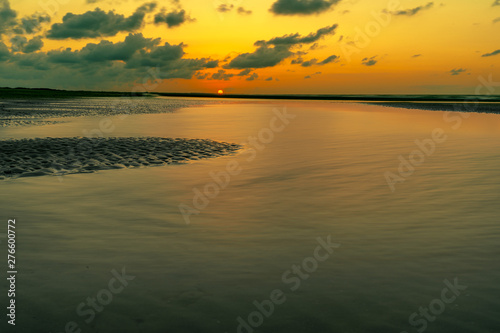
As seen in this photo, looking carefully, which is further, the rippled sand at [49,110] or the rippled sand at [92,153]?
the rippled sand at [49,110]

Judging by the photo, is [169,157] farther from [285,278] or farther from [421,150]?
[285,278]

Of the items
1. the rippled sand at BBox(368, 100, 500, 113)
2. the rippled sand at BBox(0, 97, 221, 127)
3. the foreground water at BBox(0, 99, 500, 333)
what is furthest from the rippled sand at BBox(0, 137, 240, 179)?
the rippled sand at BBox(368, 100, 500, 113)

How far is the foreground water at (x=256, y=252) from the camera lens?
229 inches

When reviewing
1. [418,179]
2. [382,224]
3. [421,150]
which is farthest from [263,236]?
[421,150]

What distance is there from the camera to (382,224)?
10.1 meters

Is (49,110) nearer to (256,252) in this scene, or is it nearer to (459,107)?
(256,252)

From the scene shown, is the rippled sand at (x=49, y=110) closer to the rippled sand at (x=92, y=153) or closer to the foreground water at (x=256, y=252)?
the rippled sand at (x=92, y=153)

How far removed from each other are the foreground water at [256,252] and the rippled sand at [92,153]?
8.11 feet

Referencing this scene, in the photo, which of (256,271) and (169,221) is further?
(169,221)

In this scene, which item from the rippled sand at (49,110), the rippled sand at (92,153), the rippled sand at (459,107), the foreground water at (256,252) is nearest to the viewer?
the foreground water at (256,252)

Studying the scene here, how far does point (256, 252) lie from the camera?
8.18 m

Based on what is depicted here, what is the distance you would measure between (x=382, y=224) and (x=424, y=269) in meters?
2.79

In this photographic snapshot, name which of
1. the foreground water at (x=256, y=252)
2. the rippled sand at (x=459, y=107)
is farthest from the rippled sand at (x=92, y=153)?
the rippled sand at (x=459, y=107)

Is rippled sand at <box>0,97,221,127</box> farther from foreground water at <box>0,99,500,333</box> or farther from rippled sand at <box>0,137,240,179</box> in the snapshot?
foreground water at <box>0,99,500,333</box>
